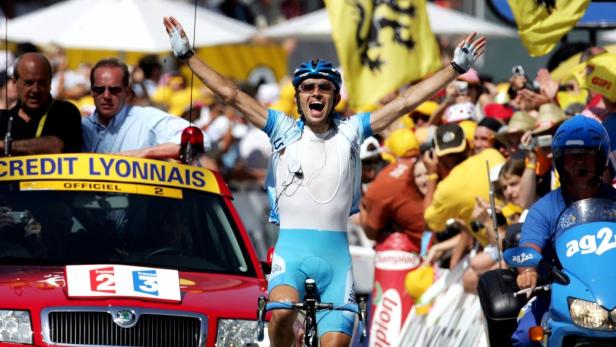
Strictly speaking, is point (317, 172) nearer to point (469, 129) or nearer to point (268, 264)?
point (268, 264)

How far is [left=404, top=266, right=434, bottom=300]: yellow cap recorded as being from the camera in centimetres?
1412

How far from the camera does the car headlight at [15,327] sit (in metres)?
9.34

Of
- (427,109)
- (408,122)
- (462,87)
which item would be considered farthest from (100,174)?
(427,109)

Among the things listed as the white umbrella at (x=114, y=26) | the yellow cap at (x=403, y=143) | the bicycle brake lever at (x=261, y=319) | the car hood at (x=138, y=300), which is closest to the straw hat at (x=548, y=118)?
the yellow cap at (x=403, y=143)

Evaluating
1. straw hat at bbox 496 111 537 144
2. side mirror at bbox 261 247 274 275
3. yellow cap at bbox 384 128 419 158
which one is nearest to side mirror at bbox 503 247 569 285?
side mirror at bbox 261 247 274 275

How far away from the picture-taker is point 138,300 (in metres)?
9.62

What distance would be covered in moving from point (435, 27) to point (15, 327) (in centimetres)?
1242

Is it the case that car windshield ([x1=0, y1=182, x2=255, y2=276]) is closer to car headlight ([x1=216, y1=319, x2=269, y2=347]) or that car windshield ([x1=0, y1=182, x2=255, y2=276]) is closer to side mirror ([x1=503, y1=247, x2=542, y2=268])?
car headlight ([x1=216, y1=319, x2=269, y2=347])

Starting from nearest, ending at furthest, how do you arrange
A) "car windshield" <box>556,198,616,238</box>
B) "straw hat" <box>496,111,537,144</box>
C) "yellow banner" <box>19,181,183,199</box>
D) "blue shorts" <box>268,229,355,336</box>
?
"car windshield" <box>556,198,616,238</box>
"blue shorts" <box>268,229,355,336</box>
"yellow banner" <box>19,181,183,199</box>
"straw hat" <box>496,111,537,144</box>

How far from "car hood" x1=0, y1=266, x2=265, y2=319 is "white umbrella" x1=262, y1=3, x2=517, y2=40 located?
11204 millimetres

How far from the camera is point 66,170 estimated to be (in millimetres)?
10891

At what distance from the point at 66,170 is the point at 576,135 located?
3.34m

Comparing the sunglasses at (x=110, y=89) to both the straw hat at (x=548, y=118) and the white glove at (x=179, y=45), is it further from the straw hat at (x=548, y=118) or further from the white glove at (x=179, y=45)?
the straw hat at (x=548, y=118)

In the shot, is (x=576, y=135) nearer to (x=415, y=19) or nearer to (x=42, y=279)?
(x=42, y=279)
